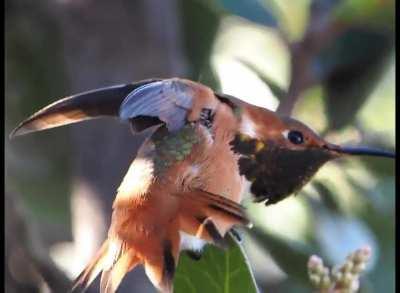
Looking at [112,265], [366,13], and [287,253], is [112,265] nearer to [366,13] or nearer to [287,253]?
[287,253]

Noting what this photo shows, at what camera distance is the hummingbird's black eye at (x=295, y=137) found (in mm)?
688

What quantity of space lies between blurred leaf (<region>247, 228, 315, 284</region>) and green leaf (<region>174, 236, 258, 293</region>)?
0.16m

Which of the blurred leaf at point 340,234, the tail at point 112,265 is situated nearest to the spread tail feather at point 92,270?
the tail at point 112,265

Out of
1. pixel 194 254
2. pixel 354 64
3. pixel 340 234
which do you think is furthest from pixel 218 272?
pixel 354 64

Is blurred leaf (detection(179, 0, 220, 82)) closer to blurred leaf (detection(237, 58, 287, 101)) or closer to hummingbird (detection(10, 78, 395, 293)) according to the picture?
blurred leaf (detection(237, 58, 287, 101))

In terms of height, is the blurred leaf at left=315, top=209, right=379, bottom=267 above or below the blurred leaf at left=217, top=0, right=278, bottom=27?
below

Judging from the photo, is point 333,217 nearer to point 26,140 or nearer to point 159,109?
point 26,140

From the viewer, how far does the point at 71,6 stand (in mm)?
1138

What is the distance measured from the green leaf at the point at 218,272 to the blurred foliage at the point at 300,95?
8 cm

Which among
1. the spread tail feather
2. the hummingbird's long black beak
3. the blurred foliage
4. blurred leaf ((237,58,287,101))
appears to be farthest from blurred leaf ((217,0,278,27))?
the spread tail feather

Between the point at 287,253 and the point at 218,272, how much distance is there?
255 mm

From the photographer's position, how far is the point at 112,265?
671mm

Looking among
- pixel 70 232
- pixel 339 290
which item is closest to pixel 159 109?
pixel 339 290

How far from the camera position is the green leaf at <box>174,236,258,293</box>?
26.9 inches
